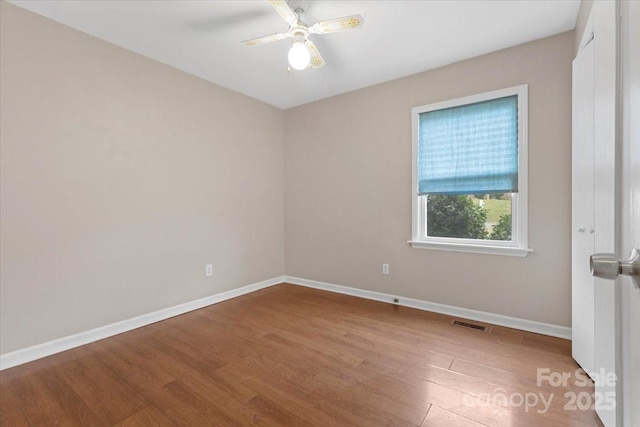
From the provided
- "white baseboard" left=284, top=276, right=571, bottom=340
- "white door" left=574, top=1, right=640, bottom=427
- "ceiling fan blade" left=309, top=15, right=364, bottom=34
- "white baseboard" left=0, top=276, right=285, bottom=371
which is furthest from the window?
"white baseboard" left=0, top=276, right=285, bottom=371

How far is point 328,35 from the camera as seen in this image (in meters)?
2.40

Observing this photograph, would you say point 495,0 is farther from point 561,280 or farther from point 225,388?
point 225,388

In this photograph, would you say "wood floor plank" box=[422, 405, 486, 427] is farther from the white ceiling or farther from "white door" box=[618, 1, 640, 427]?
the white ceiling

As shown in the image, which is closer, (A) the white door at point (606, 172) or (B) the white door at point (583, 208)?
(A) the white door at point (606, 172)

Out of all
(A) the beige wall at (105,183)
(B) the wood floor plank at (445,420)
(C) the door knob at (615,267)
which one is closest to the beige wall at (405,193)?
(A) the beige wall at (105,183)

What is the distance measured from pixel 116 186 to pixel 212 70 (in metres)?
1.55

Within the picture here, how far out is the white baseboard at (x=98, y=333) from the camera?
6.66 ft

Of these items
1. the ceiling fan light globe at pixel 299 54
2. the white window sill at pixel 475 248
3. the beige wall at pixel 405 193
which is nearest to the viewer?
the ceiling fan light globe at pixel 299 54

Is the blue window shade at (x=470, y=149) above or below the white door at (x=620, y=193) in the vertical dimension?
above

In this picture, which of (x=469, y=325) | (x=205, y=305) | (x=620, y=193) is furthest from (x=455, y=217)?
(x=205, y=305)

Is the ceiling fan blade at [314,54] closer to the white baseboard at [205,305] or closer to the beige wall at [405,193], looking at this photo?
the beige wall at [405,193]

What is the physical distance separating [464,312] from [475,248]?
661 mm

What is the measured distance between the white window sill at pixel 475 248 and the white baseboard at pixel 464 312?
1.93 ft

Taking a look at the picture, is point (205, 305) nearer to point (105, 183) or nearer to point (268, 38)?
point (105, 183)
